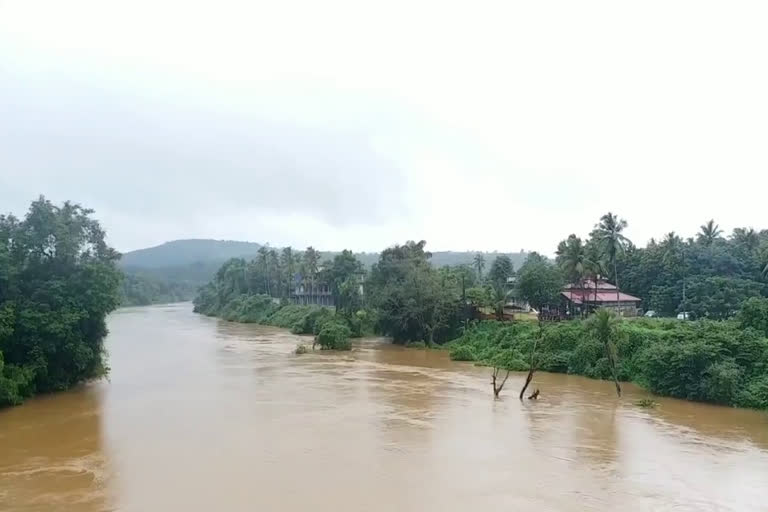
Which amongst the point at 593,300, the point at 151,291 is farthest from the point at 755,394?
the point at 151,291

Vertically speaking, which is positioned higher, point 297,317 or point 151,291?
point 151,291

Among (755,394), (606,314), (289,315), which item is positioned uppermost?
(606,314)

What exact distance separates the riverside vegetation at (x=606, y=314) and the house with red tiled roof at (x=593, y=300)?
4.49ft

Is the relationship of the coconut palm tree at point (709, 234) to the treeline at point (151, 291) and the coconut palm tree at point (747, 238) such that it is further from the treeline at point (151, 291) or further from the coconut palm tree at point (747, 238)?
the treeline at point (151, 291)

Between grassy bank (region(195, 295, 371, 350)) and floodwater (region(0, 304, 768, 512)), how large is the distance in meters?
12.8

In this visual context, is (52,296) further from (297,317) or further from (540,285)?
(297,317)

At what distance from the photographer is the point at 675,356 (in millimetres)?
25922

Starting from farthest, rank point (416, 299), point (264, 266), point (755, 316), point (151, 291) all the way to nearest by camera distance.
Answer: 1. point (151, 291)
2. point (264, 266)
3. point (416, 299)
4. point (755, 316)

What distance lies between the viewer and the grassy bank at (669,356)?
24.5 meters

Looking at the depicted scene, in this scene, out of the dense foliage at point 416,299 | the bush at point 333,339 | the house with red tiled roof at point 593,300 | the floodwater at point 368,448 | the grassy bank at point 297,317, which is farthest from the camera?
the dense foliage at point 416,299

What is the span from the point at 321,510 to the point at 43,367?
15.9 meters

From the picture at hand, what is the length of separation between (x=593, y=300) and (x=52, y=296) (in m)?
34.2

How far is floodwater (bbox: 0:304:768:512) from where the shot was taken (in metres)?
13.9

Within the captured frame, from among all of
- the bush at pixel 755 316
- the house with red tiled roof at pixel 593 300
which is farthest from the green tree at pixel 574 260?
the bush at pixel 755 316
